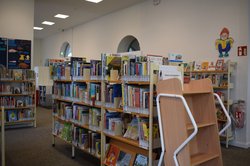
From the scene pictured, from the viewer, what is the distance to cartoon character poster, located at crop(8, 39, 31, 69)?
20.2ft

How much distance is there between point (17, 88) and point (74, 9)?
334 cm

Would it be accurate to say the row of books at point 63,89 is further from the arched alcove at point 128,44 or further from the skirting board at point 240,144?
the arched alcove at point 128,44

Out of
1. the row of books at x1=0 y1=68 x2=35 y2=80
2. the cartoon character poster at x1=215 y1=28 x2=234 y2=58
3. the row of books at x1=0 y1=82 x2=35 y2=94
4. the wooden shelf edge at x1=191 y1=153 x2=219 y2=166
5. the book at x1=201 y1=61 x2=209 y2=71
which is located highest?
the cartoon character poster at x1=215 y1=28 x2=234 y2=58

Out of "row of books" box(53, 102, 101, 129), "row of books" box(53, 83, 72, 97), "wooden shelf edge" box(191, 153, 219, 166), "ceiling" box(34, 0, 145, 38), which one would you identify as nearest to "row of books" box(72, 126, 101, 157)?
"row of books" box(53, 102, 101, 129)

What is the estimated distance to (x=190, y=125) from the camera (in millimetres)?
2395

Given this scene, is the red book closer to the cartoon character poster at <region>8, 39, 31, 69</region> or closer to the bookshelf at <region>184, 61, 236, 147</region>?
the bookshelf at <region>184, 61, 236, 147</region>

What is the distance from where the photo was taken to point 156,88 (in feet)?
8.23

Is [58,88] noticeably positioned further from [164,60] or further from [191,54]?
[191,54]

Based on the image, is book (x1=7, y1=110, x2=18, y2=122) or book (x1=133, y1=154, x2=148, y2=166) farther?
book (x1=7, y1=110, x2=18, y2=122)

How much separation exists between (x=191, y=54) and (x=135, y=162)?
11.8ft

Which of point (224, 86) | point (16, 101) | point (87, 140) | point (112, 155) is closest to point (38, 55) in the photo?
point (16, 101)

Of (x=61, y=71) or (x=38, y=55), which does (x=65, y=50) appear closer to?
(x=38, y=55)

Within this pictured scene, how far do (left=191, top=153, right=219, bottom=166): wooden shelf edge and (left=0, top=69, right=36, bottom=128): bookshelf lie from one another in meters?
5.06

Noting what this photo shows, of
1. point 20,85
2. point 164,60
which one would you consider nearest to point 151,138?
point 164,60
